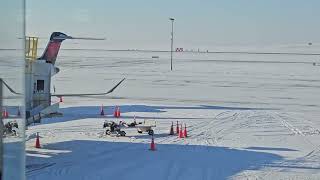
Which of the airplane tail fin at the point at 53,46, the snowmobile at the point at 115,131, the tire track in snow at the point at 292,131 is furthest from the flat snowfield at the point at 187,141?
the airplane tail fin at the point at 53,46

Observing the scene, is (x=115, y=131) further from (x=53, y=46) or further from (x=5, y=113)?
(x=5, y=113)

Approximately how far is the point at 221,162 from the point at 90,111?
11429 mm

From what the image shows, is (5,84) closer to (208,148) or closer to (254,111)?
(208,148)

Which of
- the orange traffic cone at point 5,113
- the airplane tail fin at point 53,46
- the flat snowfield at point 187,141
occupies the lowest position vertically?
the flat snowfield at point 187,141

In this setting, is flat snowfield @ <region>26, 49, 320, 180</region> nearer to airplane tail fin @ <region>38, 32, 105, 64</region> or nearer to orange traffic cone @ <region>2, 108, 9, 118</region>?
airplane tail fin @ <region>38, 32, 105, 64</region>

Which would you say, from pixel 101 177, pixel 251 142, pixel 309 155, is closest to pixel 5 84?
pixel 101 177

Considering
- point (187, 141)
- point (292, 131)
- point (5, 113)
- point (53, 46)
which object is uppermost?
point (53, 46)

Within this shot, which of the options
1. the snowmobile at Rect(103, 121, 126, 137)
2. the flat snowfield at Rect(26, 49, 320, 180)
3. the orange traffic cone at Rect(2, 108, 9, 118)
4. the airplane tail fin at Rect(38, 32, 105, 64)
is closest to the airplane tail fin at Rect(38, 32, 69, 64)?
the airplane tail fin at Rect(38, 32, 105, 64)

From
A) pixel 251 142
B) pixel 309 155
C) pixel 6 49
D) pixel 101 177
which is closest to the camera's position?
pixel 6 49

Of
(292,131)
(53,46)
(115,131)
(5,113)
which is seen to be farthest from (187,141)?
(5,113)

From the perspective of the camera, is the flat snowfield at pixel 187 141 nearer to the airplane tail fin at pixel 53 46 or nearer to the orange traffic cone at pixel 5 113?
the airplane tail fin at pixel 53 46

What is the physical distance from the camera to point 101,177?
35.6 ft

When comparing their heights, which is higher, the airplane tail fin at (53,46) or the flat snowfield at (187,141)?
the airplane tail fin at (53,46)

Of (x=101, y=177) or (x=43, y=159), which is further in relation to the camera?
(x=43, y=159)
